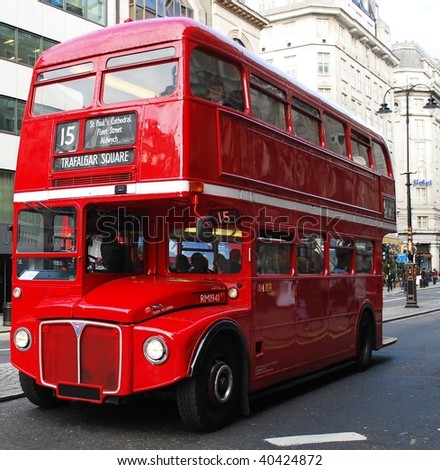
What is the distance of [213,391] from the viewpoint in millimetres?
6254

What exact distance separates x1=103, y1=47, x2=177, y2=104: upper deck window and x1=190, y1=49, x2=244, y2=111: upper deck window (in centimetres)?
24

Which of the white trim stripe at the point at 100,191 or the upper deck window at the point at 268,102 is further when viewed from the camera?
the upper deck window at the point at 268,102

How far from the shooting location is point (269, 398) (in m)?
7.93

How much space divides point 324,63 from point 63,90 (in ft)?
200

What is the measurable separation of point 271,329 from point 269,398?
999 millimetres

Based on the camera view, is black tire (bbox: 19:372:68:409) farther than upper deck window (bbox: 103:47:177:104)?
Yes

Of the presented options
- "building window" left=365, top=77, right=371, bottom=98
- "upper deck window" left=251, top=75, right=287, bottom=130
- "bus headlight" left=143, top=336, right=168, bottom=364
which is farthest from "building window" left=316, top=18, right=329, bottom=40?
"bus headlight" left=143, top=336, right=168, bottom=364

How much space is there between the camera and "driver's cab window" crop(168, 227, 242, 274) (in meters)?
7.20

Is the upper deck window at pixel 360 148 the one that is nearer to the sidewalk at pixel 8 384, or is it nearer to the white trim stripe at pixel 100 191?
the white trim stripe at pixel 100 191

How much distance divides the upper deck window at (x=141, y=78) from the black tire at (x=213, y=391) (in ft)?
8.70

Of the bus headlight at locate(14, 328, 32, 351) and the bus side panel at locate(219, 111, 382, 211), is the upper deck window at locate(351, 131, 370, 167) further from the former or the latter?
the bus headlight at locate(14, 328, 32, 351)

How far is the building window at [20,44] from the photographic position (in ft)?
84.5

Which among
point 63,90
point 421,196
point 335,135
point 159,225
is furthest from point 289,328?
point 421,196

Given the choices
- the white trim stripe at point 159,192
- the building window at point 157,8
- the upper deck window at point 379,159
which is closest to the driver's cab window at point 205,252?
the white trim stripe at point 159,192
